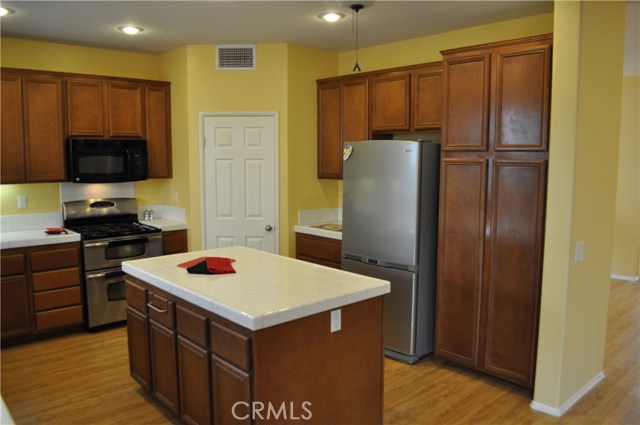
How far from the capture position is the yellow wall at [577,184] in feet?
9.53

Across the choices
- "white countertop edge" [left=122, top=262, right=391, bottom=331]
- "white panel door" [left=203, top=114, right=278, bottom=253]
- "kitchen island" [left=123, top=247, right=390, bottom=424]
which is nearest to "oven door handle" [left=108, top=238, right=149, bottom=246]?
"white panel door" [left=203, top=114, right=278, bottom=253]

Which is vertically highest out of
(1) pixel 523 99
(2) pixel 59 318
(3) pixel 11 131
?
(1) pixel 523 99

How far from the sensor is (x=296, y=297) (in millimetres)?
2420

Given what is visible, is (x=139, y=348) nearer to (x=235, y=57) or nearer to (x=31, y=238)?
(x=31, y=238)

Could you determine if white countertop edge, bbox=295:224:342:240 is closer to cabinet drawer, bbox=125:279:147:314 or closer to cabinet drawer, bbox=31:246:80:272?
cabinet drawer, bbox=125:279:147:314

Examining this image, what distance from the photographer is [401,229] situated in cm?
381

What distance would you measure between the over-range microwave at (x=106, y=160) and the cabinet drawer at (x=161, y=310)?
2.25 meters

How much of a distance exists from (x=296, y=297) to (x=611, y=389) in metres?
2.52

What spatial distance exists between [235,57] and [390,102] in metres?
1.61

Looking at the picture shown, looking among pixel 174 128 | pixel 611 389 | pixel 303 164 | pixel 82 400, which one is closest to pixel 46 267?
pixel 82 400

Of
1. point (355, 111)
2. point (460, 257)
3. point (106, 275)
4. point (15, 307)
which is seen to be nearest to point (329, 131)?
point (355, 111)

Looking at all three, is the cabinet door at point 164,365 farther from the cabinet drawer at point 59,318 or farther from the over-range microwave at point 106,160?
the over-range microwave at point 106,160

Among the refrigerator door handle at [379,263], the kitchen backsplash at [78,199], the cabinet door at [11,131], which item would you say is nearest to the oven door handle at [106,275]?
the kitchen backsplash at [78,199]

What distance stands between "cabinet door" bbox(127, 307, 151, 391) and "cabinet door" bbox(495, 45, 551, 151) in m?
2.59
